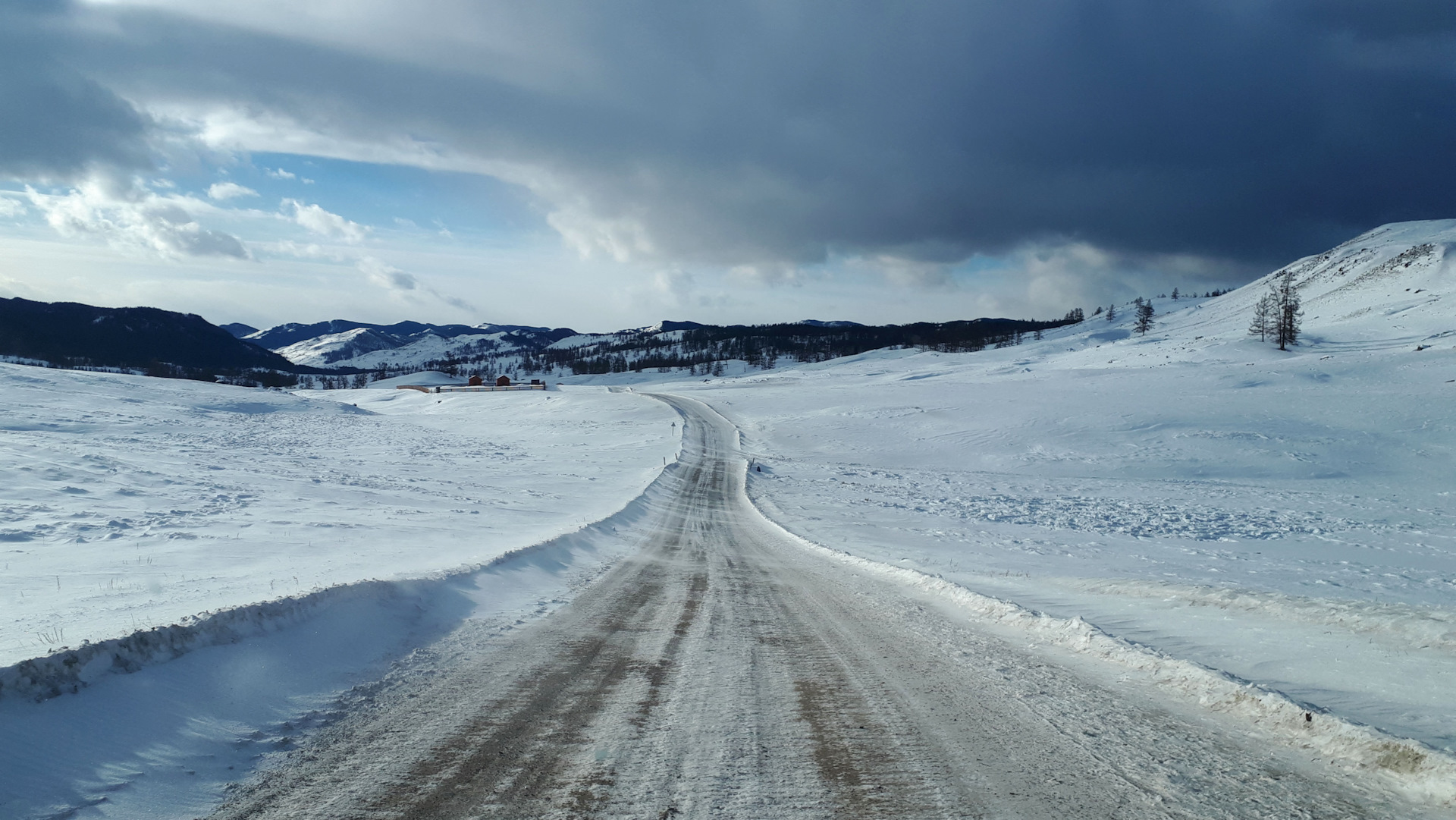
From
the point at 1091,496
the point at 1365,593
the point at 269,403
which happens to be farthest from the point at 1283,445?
the point at 269,403

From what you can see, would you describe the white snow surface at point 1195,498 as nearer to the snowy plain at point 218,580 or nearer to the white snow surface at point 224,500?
the snowy plain at point 218,580

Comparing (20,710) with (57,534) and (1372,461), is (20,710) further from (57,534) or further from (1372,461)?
(1372,461)

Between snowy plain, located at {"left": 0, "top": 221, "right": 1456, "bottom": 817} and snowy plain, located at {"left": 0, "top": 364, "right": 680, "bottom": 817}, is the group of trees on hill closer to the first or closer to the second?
snowy plain, located at {"left": 0, "top": 221, "right": 1456, "bottom": 817}

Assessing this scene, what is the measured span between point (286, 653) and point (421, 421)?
60.6 m

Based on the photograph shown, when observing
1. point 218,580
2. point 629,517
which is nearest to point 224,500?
point 218,580

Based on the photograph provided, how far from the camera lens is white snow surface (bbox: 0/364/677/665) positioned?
7.73m

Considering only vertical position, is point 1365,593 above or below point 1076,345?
below

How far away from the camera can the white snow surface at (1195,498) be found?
22.7 feet

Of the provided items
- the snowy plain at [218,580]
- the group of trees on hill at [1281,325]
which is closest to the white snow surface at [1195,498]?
the group of trees on hill at [1281,325]

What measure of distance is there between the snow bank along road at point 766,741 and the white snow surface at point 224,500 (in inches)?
103

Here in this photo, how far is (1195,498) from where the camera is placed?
84.1ft

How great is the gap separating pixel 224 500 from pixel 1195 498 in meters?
32.1

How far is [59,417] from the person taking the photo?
29625 mm

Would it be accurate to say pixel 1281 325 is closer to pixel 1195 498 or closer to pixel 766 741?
pixel 1195 498
